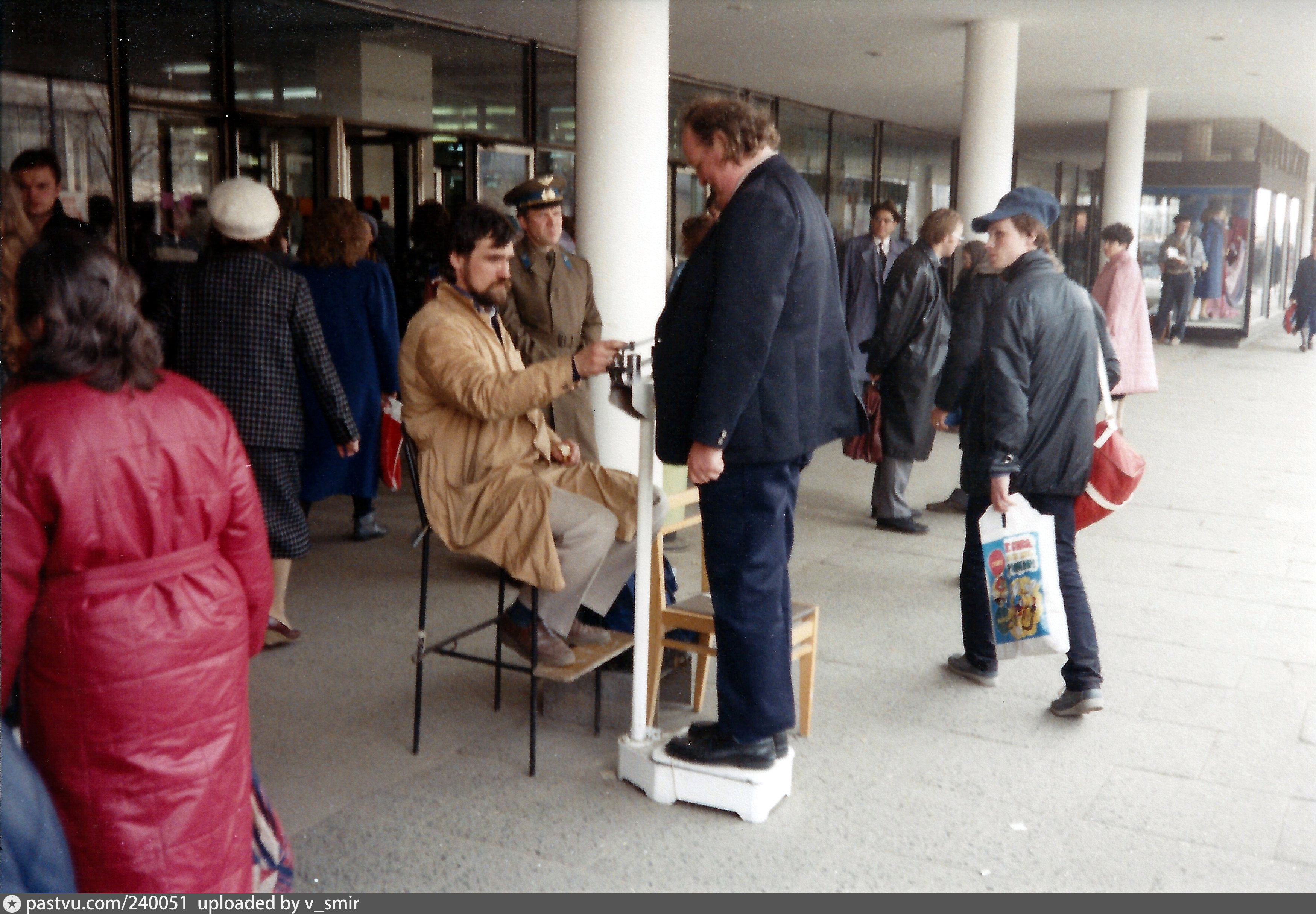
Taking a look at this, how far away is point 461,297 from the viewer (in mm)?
3781

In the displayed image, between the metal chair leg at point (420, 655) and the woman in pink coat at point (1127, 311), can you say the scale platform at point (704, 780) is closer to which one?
the metal chair leg at point (420, 655)

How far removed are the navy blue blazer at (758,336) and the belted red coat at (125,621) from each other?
123 cm

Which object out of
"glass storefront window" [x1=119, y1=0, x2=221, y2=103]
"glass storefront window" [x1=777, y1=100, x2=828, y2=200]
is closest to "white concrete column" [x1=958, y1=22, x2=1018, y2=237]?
"glass storefront window" [x1=777, y1=100, x2=828, y2=200]

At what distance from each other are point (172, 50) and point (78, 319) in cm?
620

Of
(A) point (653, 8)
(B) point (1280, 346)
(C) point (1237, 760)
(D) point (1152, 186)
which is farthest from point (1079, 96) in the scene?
(C) point (1237, 760)

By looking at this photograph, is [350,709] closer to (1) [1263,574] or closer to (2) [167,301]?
(2) [167,301]

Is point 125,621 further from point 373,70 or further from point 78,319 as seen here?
point 373,70

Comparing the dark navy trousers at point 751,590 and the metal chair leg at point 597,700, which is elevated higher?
the dark navy trousers at point 751,590

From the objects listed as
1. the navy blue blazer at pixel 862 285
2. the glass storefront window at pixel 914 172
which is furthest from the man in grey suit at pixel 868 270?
the glass storefront window at pixel 914 172

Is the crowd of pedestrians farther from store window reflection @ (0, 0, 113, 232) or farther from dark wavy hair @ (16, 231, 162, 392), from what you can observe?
store window reflection @ (0, 0, 113, 232)

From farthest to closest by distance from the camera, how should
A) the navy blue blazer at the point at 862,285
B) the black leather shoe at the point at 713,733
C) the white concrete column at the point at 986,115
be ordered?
the white concrete column at the point at 986,115 < the navy blue blazer at the point at 862,285 < the black leather shoe at the point at 713,733

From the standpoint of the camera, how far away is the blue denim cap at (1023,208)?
13.6ft

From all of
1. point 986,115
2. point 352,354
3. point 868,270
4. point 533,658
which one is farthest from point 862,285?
point 533,658

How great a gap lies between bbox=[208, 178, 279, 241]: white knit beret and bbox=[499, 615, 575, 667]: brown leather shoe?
1701mm
